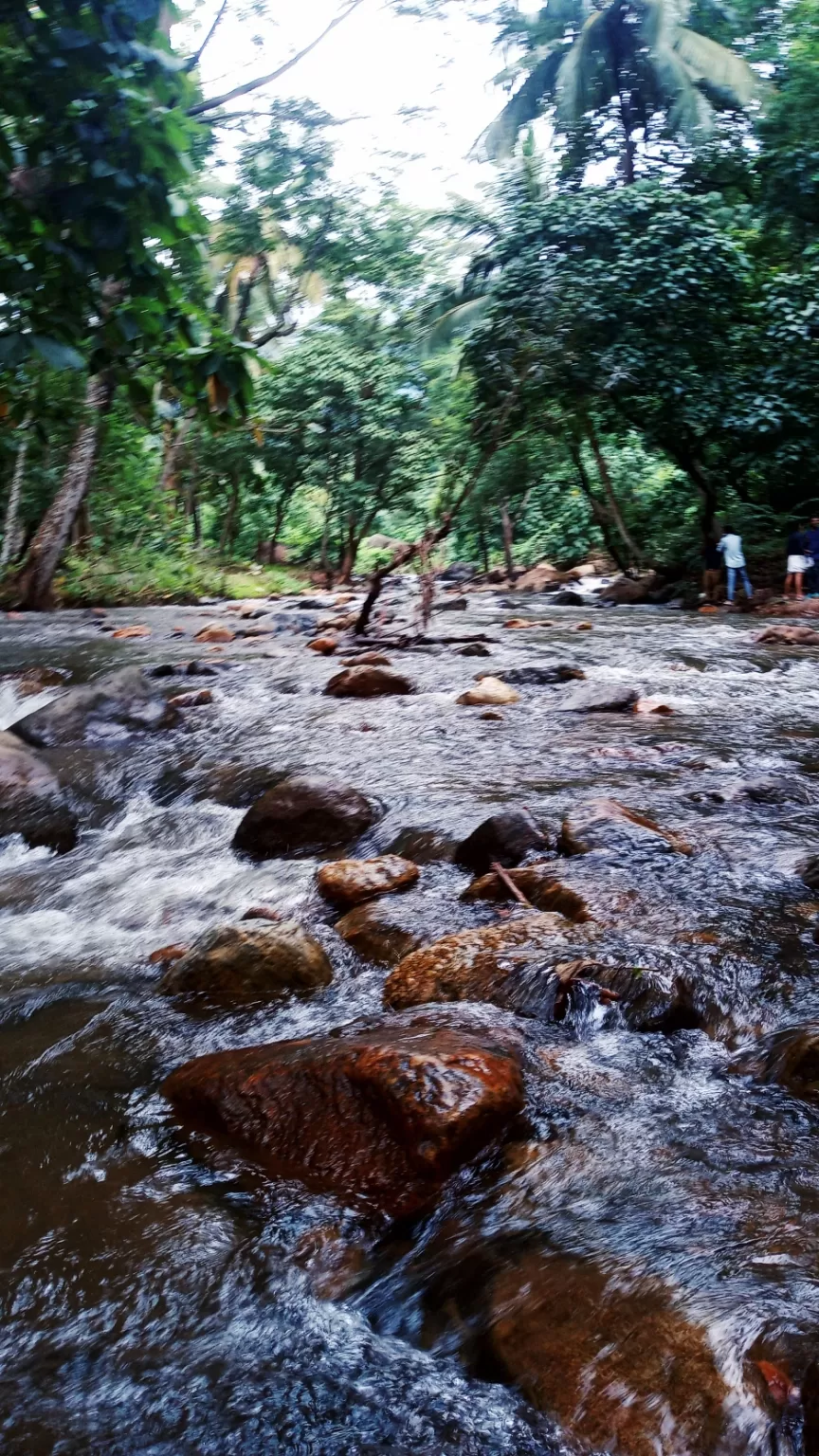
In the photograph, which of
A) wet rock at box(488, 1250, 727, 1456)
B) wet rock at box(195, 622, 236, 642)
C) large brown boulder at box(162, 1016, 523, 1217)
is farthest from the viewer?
wet rock at box(195, 622, 236, 642)

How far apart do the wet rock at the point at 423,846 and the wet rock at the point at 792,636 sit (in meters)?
7.50

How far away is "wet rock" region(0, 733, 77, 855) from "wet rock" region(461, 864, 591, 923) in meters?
2.26

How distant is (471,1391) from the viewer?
5.19ft

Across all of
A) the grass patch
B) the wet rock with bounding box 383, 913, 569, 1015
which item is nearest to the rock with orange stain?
the grass patch

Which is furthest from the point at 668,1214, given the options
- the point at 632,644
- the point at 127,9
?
the point at 632,644

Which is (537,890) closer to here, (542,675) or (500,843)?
(500,843)

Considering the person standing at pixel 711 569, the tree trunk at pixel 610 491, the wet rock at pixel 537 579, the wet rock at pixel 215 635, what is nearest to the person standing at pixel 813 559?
the person standing at pixel 711 569

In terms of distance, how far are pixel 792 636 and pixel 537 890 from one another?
8294mm

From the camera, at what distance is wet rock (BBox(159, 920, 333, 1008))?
3.02 metres

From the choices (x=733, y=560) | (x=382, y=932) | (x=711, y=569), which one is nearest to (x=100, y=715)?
(x=382, y=932)

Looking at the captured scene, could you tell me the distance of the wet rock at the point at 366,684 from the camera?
7.91 metres

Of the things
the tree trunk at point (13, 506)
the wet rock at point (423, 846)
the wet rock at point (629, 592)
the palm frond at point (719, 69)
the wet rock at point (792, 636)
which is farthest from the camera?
the wet rock at point (629, 592)

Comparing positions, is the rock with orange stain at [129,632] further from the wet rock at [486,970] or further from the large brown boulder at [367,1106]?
the large brown boulder at [367,1106]

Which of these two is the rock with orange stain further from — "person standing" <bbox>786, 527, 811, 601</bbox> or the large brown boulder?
the large brown boulder
